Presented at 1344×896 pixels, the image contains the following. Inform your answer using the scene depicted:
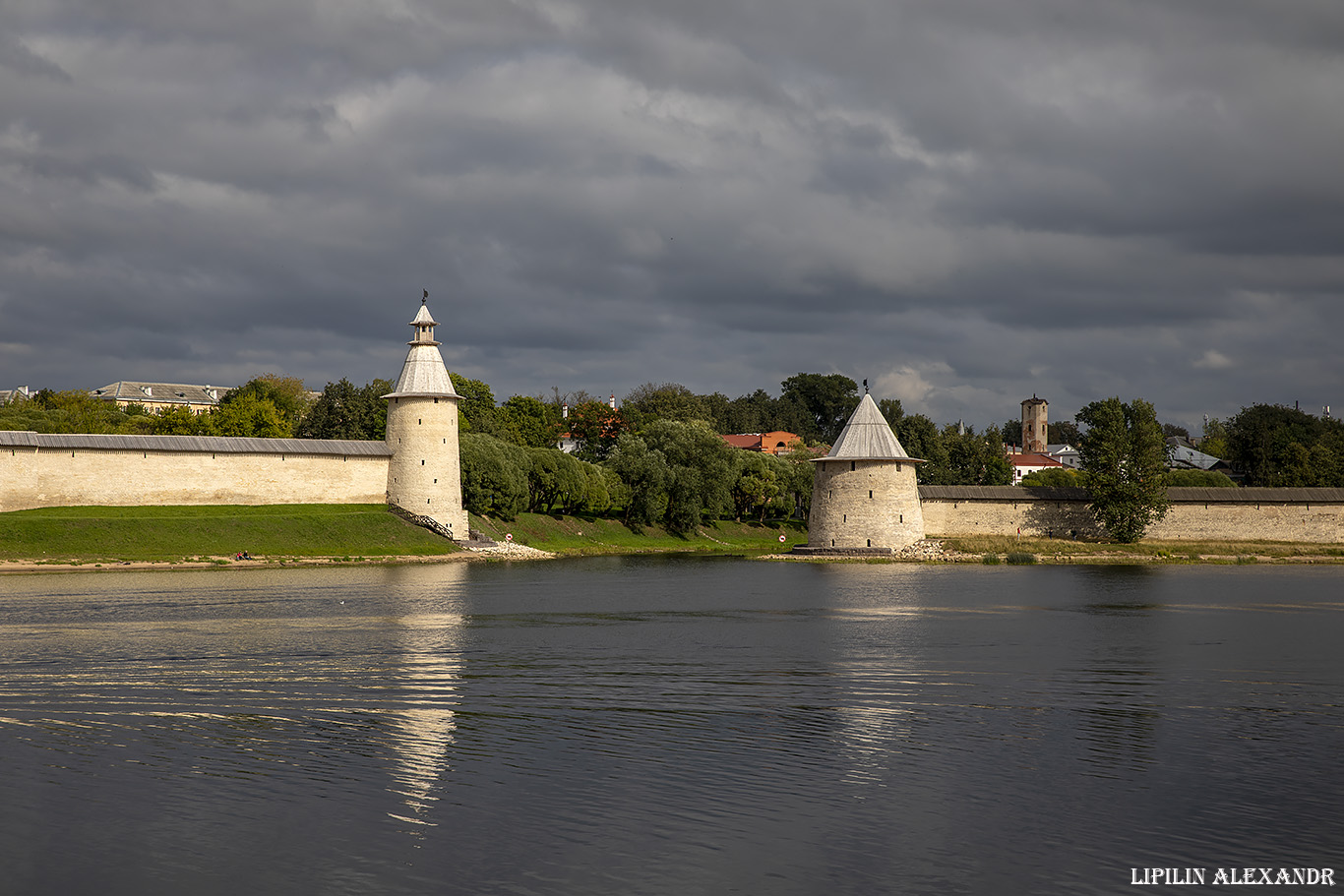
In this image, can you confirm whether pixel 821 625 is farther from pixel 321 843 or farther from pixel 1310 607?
pixel 321 843

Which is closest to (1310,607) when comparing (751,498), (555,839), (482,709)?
(482,709)

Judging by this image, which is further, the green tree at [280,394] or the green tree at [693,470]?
the green tree at [280,394]

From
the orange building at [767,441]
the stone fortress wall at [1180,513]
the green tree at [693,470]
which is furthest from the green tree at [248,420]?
the orange building at [767,441]

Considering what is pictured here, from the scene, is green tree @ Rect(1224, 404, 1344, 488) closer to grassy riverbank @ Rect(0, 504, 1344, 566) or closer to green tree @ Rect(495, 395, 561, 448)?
grassy riverbank @ Rect(0, 504, 1344, 566)

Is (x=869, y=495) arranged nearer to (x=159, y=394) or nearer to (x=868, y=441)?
(x=868, y=441)

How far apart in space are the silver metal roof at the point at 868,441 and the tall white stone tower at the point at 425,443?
12.2 metres

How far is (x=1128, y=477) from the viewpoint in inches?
1521

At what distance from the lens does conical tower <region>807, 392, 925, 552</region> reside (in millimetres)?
37344

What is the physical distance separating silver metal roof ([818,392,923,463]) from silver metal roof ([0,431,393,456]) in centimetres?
1507

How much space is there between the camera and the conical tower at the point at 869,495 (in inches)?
1470

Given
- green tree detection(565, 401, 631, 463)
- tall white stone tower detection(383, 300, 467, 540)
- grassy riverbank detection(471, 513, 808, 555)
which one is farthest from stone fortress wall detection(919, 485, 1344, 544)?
green tree detection(565, 401, 631, 463)

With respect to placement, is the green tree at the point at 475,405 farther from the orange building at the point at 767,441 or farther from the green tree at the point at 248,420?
the orange building at the point at 767,441

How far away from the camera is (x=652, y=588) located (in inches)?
984

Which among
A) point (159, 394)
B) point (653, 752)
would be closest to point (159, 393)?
point (159, 394)
